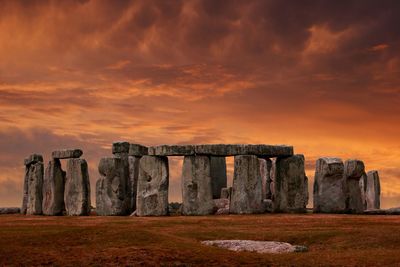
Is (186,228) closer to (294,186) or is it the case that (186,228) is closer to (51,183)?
(294,186)

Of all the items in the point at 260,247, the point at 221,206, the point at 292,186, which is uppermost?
the point at 292,186

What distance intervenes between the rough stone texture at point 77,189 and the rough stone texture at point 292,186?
10463 millimetres

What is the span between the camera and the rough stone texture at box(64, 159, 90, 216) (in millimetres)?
38781

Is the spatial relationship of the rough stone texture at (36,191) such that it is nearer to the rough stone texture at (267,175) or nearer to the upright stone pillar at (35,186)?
the upright stone pillar at (35,186)

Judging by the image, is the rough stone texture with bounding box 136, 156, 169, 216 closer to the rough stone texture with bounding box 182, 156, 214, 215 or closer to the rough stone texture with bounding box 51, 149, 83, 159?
the rough stone texture with bounding box 182, 156, 214, 215

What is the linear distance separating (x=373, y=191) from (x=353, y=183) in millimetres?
11450

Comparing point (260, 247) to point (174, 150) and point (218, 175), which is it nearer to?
point (174, 150)

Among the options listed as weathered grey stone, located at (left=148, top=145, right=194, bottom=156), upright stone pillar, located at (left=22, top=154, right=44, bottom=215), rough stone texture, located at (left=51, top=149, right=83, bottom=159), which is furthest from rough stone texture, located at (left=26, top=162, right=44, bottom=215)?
weathered grey stone, located at (left=148, top=145, right=194, bottom=156)

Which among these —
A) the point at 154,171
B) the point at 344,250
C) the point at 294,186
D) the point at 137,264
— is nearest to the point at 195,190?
the point at 154,171

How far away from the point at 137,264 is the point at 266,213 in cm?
2051

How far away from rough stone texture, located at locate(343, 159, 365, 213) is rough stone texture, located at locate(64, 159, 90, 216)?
14132 mm

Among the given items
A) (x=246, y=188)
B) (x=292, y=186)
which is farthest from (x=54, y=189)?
(x=292, y=186)

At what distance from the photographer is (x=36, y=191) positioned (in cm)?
4222

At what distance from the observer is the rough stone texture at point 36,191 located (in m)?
42.0
